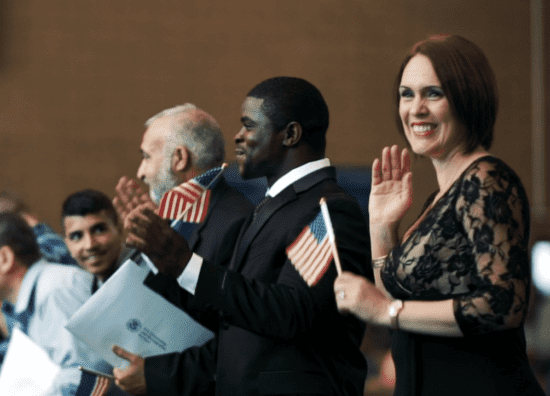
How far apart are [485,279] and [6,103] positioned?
7.81 metres

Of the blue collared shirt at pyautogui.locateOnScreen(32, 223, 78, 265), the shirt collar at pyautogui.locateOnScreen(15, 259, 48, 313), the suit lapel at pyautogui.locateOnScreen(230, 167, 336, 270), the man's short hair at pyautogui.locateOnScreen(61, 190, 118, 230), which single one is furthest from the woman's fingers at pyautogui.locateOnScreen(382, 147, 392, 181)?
the blue collared shirt at pyautogui.locateOnScreen(32, 223, 78, 265)

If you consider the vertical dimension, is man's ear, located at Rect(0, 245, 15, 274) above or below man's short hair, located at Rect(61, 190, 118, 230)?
below

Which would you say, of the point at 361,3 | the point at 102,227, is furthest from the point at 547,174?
the point at 102,227

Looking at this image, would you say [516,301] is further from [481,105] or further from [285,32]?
[285,32]

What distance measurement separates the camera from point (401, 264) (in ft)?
5.79

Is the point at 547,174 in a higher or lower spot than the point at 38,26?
lower

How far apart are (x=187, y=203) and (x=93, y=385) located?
2.91 feet

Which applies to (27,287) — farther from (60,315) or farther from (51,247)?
(51,247)

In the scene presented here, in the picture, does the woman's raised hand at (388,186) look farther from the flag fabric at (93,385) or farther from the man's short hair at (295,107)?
the flag fabric at (93,385)

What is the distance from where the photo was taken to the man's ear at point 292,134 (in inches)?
92.8

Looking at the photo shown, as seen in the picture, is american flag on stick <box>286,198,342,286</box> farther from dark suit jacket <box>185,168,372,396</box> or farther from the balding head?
the balding head

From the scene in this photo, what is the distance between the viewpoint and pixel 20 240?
3910mm

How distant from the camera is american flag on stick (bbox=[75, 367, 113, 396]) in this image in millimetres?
2889

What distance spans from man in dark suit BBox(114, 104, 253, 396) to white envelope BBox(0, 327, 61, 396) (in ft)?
1.90
